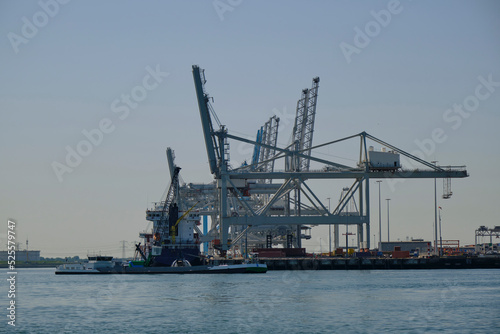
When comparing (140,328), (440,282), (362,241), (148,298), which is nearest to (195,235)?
(362,241)

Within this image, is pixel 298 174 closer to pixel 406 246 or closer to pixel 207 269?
pixel 207 269

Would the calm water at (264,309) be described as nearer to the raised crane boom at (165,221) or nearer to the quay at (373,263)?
the raised crane boom at (165,221)

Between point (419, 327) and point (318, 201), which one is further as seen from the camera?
point (318, 201)

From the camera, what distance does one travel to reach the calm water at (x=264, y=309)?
4159 cm

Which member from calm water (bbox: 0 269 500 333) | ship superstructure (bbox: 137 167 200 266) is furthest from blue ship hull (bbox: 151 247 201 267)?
calm water (bbox: 0 269 500 333)

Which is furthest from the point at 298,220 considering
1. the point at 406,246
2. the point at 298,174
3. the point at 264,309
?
the point at 406,246

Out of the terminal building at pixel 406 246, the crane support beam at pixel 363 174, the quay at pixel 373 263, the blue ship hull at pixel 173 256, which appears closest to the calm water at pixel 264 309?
the blue ship hull at pixel 173 256

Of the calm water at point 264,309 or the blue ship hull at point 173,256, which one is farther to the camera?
the blue ship hull at point 173,256

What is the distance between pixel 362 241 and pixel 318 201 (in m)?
12.7

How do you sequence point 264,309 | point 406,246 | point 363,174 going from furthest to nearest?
point 406,246
point 363,174
point 264,309

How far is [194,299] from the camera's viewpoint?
5772cm

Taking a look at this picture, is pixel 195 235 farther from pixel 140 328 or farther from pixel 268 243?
pixel 140 328

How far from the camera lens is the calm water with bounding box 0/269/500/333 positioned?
4159 cm

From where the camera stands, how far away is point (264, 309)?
49.7m
